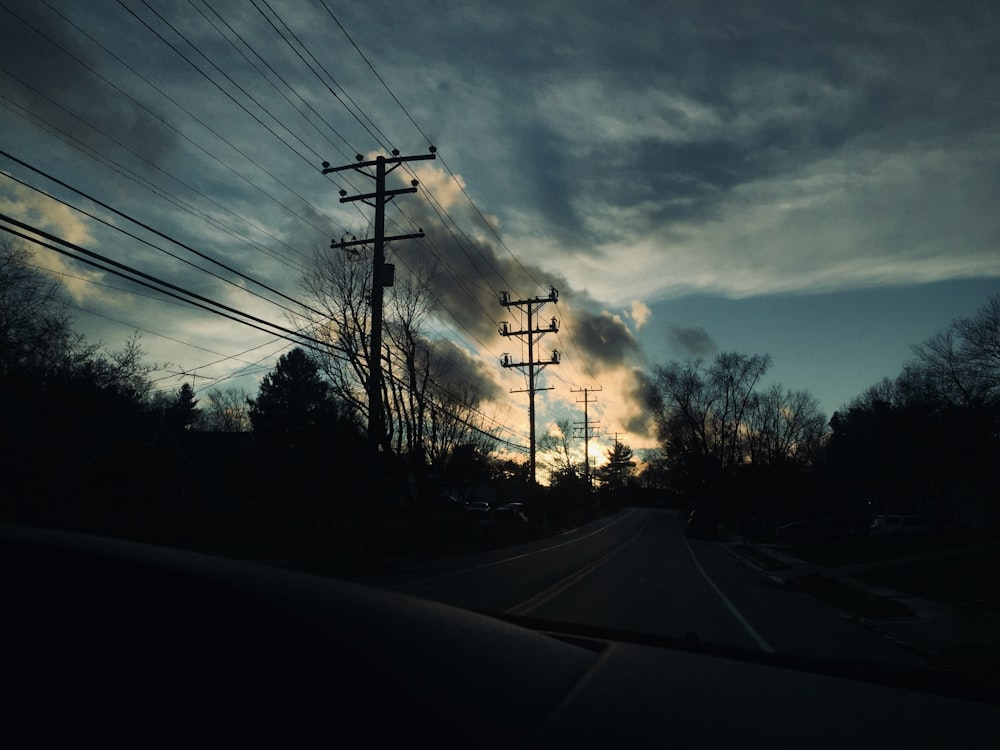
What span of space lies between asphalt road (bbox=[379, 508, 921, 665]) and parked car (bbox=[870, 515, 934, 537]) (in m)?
24.7

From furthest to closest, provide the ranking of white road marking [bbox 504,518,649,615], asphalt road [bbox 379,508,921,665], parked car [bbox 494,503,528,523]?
parked car [bbox 494,503,528,523] < white road marking [bbox 504,518,649,615] < asphalt road [bbox 379,508,921,665]

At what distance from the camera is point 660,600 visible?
1447 cm

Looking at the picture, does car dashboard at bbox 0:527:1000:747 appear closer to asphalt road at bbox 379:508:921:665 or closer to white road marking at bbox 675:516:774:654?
white road marking at bbox 675:516:774:654

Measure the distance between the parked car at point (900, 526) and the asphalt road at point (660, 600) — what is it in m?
24.7

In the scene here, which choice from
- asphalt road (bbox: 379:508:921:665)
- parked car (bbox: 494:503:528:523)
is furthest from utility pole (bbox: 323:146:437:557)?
parked car (bbox: 494:503:528:523)

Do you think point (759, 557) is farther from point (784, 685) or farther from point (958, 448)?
point (784, 685)

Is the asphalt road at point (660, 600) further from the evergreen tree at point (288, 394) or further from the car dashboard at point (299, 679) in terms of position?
the evergreen tree at point (288, 394)

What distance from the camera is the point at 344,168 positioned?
73.6 ft

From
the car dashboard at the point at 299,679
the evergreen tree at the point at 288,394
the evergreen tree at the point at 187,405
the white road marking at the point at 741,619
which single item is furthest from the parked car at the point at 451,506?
the car dashboard at the point at 299,679

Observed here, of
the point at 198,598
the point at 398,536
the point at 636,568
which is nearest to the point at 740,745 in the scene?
the point at 198,598

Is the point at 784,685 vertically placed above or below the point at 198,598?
below

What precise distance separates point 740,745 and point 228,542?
2943cm

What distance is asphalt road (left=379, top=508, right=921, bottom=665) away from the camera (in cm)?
1038

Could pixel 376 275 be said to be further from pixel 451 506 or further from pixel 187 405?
pixel 187 405
